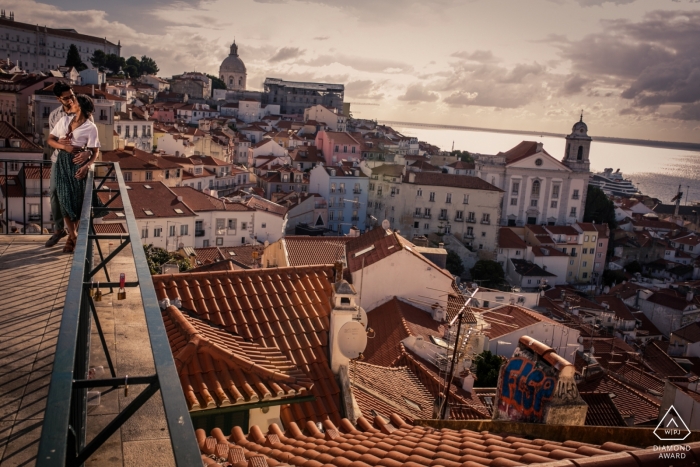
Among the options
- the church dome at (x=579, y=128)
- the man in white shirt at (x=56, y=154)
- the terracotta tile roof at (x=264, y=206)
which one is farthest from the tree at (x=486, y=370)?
the church dome at (x=579, y=128)

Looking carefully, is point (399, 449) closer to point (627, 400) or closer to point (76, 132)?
point (76, 132)

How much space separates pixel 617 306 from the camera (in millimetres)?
38469

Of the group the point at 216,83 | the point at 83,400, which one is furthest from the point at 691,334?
the point at 216,83

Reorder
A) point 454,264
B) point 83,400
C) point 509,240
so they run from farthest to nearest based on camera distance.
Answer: point 509,240
point 454,264
point 83,400

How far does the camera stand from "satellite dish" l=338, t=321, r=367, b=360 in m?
7.32

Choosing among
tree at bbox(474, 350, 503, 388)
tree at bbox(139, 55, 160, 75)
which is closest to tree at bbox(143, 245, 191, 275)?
tree at bbox(474, 350, 503, 388)

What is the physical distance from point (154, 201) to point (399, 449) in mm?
30842

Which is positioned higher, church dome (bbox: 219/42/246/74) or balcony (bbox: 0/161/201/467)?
church dome (bbox: 219/42/246/74)

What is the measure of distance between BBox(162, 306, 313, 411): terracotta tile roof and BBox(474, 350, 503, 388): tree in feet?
30.5

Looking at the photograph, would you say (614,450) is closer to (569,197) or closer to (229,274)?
(229,274)

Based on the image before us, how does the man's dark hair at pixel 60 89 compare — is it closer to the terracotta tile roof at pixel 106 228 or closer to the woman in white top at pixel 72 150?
the woman in white top at pixel 72 150

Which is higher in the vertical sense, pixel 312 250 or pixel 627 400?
pixel 312 250

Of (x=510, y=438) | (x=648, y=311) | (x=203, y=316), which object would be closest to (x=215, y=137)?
(x=648, y=311)

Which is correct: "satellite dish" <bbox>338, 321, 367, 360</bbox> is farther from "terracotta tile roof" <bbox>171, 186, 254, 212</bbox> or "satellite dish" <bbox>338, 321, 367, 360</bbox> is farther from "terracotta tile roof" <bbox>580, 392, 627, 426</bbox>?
"terracotta tile roof" <bbox>171, 186, 254, 212</bbox>
